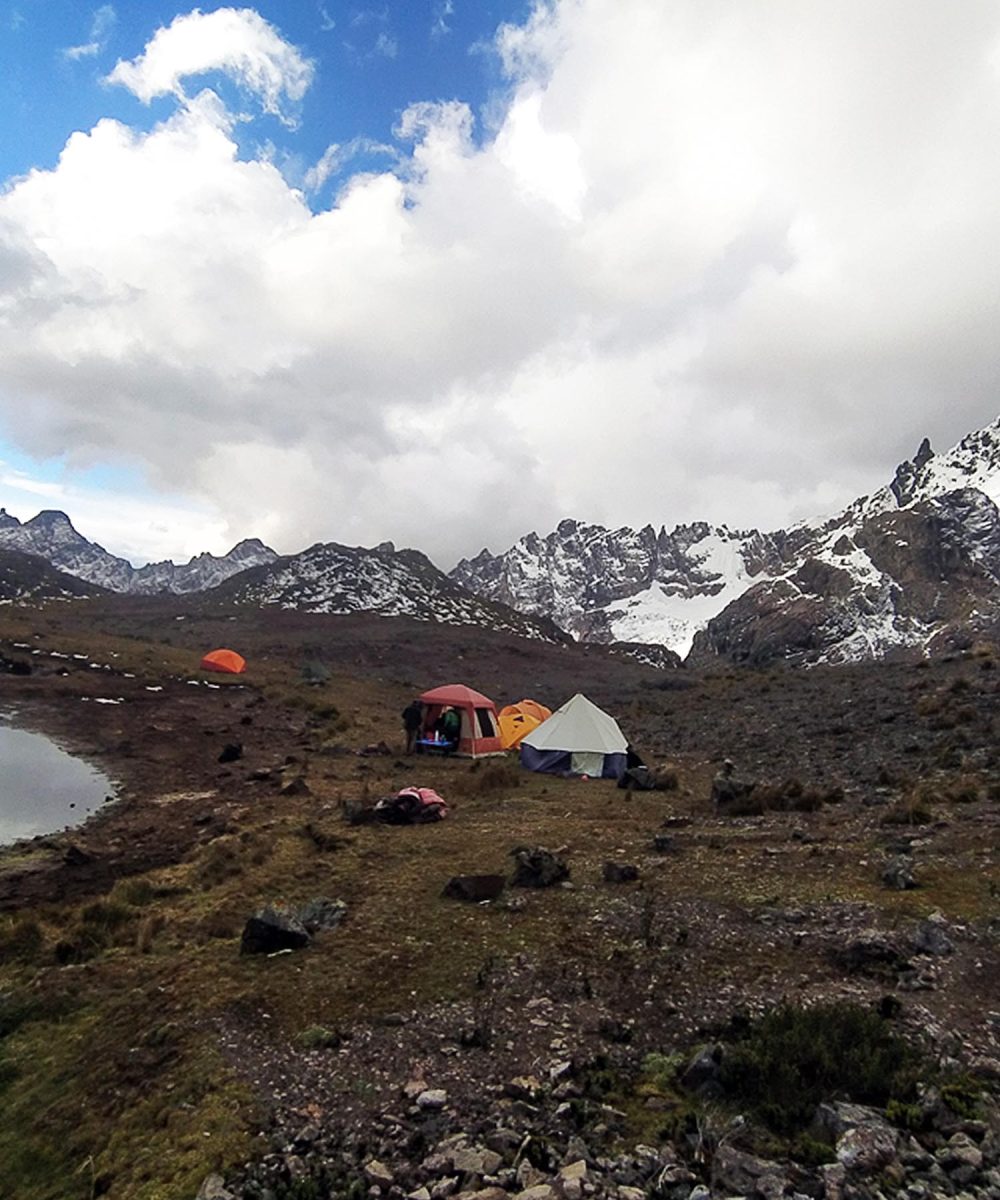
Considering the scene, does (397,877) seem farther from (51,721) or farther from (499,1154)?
(51,721)

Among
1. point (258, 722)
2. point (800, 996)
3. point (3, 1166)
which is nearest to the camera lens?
point (3, 1166)

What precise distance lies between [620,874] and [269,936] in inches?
206

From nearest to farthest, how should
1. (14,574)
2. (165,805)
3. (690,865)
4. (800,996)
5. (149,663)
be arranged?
(800,996) < (690,865) < (165,805) < (149,663) < (14,574)

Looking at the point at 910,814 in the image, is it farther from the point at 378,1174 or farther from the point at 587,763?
the point at 378,1174

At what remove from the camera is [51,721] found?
105 feet

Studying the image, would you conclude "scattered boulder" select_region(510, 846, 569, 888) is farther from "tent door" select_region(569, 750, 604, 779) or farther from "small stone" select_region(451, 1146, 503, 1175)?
"tent door" select_region(569, 750, 604, 779)

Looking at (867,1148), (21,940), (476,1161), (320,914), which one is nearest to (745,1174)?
(867,1148)

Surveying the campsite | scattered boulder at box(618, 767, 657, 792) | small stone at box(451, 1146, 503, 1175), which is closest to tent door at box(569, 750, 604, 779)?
the campsite

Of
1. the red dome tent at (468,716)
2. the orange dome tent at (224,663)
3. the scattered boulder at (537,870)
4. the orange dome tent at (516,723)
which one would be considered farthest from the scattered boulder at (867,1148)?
the orange dome tent at (224,663)

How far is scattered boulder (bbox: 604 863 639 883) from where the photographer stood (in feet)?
38.9

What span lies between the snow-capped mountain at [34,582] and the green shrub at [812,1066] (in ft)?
430

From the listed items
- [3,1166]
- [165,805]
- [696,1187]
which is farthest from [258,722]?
[696,1187]

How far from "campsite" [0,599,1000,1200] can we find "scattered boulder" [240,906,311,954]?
17cm

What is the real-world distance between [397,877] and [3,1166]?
674 cm
